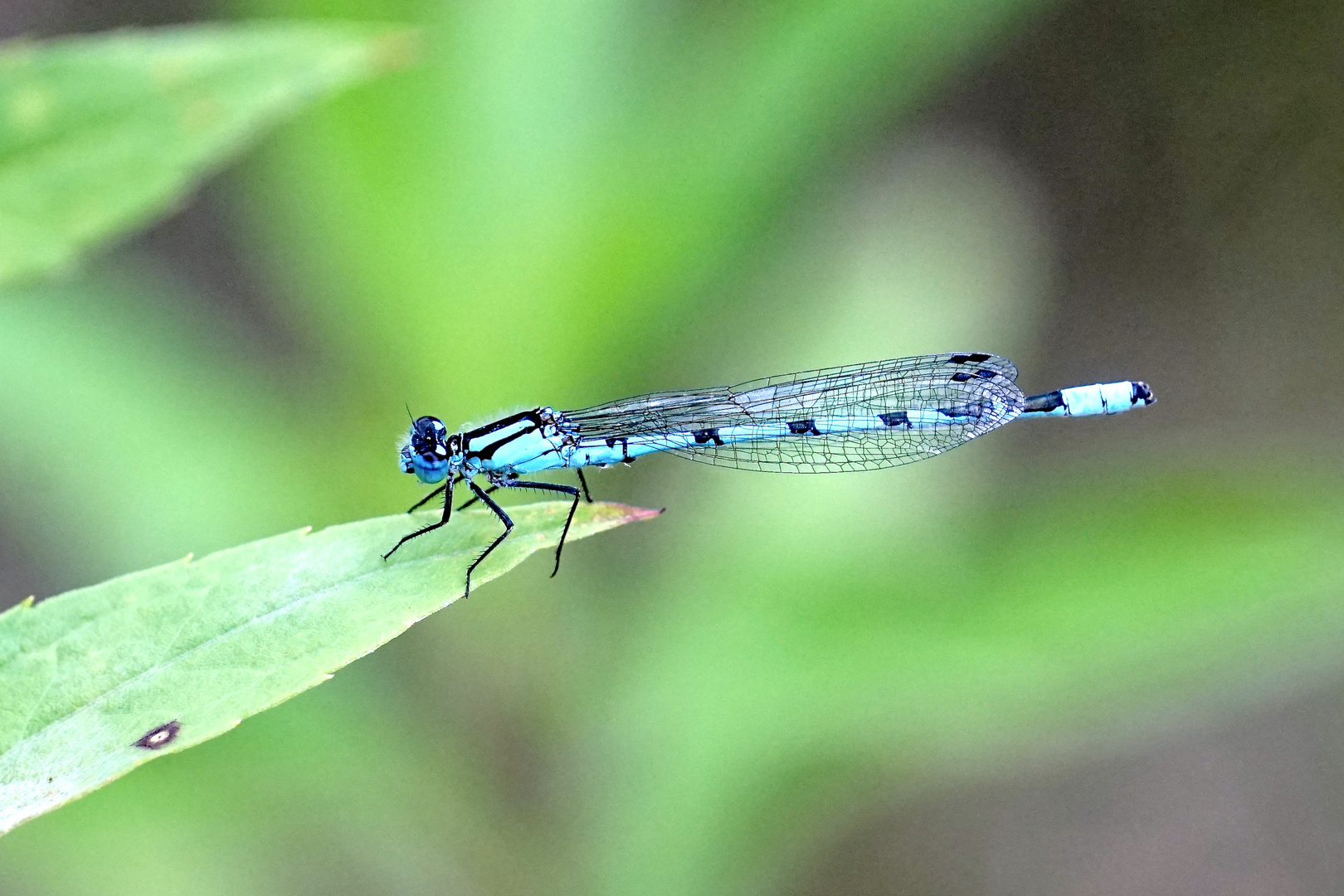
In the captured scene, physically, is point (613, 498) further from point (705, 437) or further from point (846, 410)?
point (846, 410)

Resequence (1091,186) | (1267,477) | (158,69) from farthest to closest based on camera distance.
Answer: (1091,186) < (1267,477) < (158,69)

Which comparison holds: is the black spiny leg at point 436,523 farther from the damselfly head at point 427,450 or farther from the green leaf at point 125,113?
the green leaf at point 125,113

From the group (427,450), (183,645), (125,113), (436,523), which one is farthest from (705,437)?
(183,645)

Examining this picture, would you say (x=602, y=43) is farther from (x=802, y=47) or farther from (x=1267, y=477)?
(x=1267, y=477)

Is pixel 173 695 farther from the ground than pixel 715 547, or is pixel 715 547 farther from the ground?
pixel 715 547

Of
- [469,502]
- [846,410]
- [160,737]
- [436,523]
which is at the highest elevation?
[846,410]

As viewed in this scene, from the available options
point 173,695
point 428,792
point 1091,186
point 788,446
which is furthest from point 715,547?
point 1091,186

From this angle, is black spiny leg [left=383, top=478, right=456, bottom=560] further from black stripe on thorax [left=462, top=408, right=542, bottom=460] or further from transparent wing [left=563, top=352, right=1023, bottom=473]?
transparent wing [left=563, top=352, right=1023, bottom=473]
